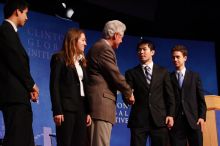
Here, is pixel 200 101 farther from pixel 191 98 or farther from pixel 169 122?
pixel 169 122

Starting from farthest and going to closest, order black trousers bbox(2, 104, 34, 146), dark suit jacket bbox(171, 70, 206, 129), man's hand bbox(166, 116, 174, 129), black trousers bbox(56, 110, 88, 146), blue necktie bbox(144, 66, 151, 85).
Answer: dark suit jacket bbox(171, 70, 206, 129), blue necktie bbox(144, 66, 151, 85), man's hand bbox(166, 116, 174, 129), black trousers bbox(56, 110, 88, 146), black trousers bbox(2, 104, 34, 146)

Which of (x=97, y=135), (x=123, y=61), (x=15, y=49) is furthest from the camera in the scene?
(x=123, y=61)

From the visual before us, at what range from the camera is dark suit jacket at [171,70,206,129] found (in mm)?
5020

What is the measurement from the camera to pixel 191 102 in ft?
16.6

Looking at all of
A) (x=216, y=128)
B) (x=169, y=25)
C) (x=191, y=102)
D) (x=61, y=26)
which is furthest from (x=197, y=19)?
(x=191, y=102)

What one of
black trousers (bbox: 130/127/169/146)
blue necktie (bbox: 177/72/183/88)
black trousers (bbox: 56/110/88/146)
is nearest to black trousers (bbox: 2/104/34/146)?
black trousers (bbox: 56/110/88/146)

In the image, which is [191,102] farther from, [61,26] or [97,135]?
[61,26]

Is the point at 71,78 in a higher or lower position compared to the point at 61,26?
lower

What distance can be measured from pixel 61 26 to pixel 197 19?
286cm

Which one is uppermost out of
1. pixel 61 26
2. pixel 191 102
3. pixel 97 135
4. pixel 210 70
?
pixel 61 26

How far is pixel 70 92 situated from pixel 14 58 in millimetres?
734

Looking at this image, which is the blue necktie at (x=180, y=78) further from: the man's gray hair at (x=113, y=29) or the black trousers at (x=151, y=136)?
the man's gray hair at (x=113, y=29)

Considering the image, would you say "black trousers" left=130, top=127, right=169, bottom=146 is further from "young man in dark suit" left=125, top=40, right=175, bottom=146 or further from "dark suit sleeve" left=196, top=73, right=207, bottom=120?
"dark suit sleeve" left=196, top=73, right=207, bottom=120

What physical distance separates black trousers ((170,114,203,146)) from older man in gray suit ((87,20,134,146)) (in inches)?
41.9
